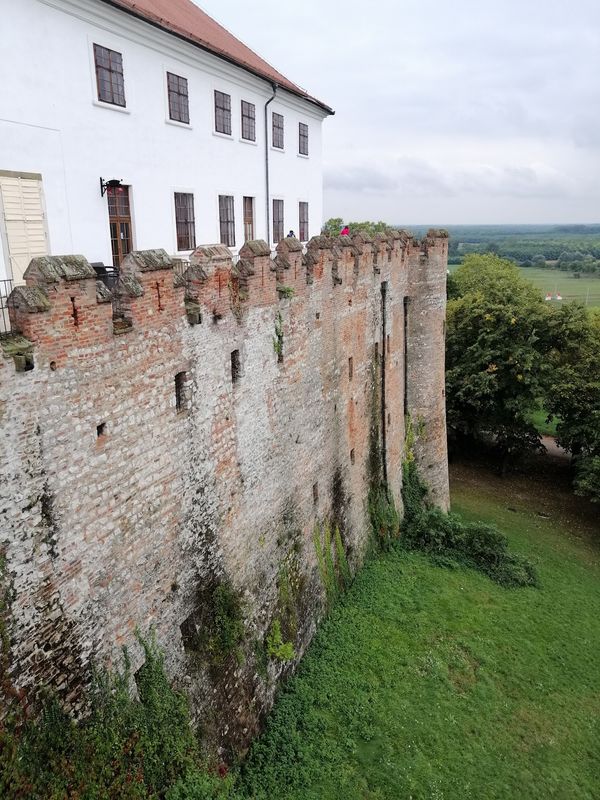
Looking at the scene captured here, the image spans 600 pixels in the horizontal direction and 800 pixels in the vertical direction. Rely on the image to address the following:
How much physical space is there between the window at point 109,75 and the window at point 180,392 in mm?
9607

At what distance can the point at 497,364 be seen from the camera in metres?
31.9

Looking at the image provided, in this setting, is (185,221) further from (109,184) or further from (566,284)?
(566,284)

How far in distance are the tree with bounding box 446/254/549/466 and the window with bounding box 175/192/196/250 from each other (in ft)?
60.0

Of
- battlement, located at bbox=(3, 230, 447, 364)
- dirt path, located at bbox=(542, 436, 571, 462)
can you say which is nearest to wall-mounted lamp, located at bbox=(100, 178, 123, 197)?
battlement, located at bbox=(3, 230, 447, 364)

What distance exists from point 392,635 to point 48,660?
427 inches

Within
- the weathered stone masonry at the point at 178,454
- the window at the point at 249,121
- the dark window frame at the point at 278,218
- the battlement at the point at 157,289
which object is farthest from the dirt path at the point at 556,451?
the battlement at the point at 157,289

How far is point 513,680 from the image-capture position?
15.9 metres

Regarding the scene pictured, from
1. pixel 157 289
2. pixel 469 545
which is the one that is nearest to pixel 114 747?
pixel 157 289

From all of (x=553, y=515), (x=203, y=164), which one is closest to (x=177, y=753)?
(x=203, y=164)

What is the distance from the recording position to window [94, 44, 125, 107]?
14961 mm

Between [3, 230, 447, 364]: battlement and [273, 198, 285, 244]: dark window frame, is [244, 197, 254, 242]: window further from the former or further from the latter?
[3, 230, 447, 364]: battlement

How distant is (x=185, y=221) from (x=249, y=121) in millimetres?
5682

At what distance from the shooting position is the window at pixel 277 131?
2380cm

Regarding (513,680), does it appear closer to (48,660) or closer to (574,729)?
(574,729)
